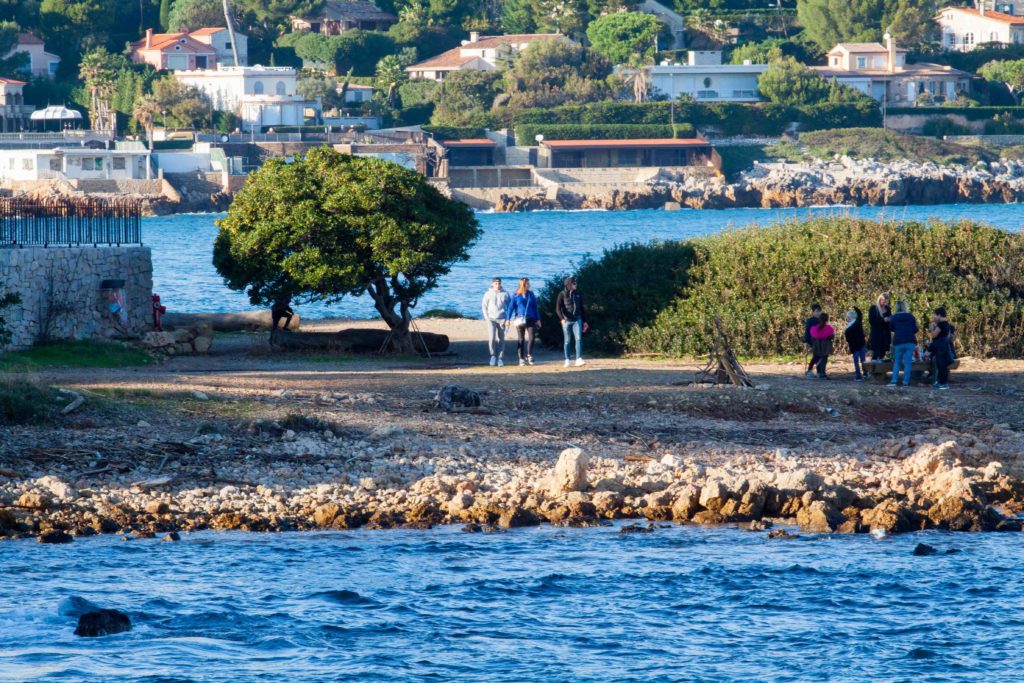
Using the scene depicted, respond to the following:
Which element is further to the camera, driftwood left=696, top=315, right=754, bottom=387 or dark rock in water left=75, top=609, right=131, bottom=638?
driftwood left=696, top=315, right=754, bottom=387

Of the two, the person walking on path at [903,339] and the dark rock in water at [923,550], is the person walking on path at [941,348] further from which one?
the dark rock in water at [923,550]

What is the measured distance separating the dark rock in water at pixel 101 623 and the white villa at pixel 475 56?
114 meters

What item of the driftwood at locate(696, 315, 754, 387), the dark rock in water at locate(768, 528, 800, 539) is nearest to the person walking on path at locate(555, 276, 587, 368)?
the driftwood at locate(696, 315, 754, 387)

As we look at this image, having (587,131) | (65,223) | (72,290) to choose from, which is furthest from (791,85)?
(72,290)

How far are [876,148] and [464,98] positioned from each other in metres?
31.5

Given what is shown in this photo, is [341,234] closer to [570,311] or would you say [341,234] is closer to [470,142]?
[570,311]

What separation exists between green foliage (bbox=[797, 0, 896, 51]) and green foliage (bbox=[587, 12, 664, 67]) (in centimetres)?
1348

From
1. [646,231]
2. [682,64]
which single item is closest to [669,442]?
[646,231]

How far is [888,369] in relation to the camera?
22547 mm

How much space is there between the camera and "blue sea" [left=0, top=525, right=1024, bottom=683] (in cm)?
1231

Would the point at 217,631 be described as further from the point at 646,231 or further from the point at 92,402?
the point at 646,231

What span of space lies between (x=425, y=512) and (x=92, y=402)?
16.6 feet

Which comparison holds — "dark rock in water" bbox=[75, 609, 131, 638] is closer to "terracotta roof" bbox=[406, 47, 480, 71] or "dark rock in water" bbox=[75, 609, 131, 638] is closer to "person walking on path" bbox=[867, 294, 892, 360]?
"person walking on path" bbox=[867, 294, 892, 360]

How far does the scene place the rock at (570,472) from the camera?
16.6 m
